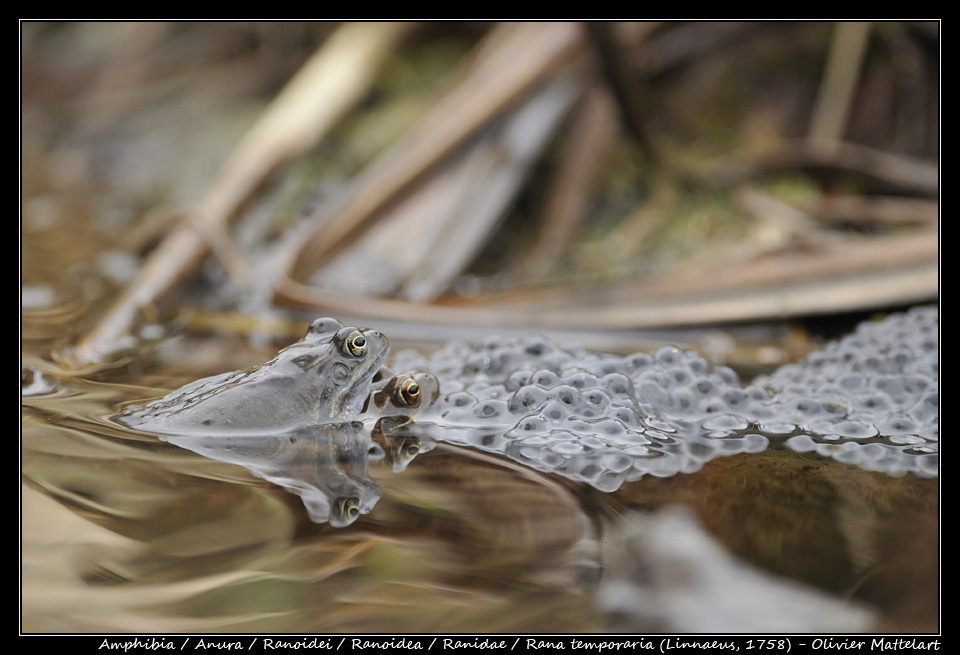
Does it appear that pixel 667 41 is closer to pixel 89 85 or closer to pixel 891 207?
pixel 891 207

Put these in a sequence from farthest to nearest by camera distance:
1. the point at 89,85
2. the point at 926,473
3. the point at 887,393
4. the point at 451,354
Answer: the point at 89,85, the point at 451,354, the point at 887,393, the point at 926,473

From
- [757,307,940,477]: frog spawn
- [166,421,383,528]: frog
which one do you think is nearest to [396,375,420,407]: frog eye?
[166,421,383,528]: frog

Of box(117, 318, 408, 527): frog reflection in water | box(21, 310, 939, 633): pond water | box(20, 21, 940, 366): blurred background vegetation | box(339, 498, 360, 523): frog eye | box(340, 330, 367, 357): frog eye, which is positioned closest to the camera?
box(21, 310, 939, 633): pond water

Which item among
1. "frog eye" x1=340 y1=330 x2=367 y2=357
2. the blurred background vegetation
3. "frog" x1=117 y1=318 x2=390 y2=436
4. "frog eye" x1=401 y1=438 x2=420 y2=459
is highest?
the blurred background vegetation

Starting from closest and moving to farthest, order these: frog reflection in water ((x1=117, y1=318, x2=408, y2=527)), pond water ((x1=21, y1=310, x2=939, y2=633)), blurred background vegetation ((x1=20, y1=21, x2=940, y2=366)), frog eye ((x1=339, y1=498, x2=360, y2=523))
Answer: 1. pond water ((x1=21, y1=310, x2=939, y2=633))
2. frog eye ((x1=339, y1=498, x2=360, y2=523))
3. frog reflection in water ((x1=117, y1=318, x2=408, y2=527))
4. blurred background vegetation ((x1=20, y1=21, x2=940, y2=366))

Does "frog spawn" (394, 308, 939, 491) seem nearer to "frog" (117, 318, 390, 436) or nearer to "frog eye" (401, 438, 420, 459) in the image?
"frog eye" (401, 438, 420, 459)

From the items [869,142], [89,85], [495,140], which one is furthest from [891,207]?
[89,85]

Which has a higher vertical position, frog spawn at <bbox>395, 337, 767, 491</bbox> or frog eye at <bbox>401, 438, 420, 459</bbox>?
frog spawn at <bbox>395, 337, 767, 491</bbox>
